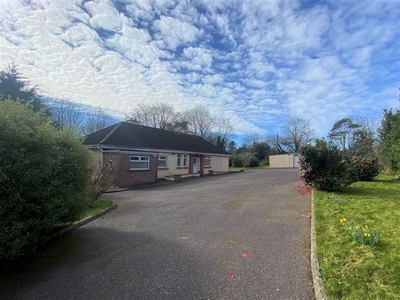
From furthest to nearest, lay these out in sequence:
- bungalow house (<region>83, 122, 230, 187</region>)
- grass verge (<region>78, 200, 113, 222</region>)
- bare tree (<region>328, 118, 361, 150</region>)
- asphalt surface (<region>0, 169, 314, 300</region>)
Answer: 1. bare tree (<region>328, 118, 361, 150</region>)
2. bungalow house (<region>83, 122, 230, 187</region>)
3. grass verge (<region>78, 200, 113, 222</region>)
4. asphalt surface (<region>0, 169, 314, 300</region>)

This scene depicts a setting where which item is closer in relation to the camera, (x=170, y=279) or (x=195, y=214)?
(x=170, y=279)

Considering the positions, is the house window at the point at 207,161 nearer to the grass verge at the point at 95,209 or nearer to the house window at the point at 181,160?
the house window at the point at 181,160

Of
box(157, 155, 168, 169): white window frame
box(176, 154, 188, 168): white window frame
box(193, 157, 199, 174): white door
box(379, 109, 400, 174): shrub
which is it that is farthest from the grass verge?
box(193, 157, 199, 174): white door

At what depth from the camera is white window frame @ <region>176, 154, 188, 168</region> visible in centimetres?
2347

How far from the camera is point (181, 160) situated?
23938mm

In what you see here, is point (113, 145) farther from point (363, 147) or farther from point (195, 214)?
point (363, 147)

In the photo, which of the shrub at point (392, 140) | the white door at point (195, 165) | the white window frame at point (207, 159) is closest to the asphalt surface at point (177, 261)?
the shrub at point (392, 140)

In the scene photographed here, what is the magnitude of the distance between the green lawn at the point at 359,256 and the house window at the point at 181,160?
17.5 metres

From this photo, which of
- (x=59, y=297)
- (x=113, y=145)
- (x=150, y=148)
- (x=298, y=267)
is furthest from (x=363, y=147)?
(x=59, y=297)

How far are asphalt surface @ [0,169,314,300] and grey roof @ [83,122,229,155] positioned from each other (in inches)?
429

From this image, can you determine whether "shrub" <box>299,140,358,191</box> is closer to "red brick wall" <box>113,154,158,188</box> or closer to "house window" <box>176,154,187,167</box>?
"red brick wall" <box>113,154,158,188</box>

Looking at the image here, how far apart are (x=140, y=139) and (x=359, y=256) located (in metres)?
18.5

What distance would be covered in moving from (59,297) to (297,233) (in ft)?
16.4

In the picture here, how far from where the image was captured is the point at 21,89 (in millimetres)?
16672
